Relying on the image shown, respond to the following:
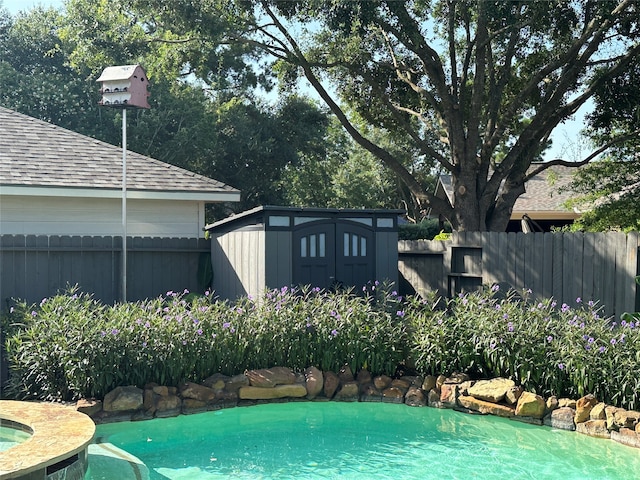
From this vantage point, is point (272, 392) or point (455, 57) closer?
point (272, 392)

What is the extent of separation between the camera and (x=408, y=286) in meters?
13.5

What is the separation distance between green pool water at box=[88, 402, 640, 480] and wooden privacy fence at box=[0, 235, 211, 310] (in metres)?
3.61

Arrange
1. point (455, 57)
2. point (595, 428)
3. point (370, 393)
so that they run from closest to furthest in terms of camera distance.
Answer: point (595, 428) < point (370, 393) < point (455, 57)

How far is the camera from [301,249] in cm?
1049

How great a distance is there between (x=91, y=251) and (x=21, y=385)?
2.98 m

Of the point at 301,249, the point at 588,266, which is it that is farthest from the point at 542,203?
the point at 301,249

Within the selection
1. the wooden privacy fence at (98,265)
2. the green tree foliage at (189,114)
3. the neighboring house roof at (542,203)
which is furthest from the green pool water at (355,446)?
the neighboring house roof at (542,203)

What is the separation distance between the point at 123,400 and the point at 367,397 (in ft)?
9.22

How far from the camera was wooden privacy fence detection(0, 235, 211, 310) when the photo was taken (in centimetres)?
987

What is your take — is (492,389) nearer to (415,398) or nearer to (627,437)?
(415,398)

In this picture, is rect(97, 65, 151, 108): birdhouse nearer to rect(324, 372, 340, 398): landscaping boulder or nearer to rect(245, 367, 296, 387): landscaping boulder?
rect(245, 367, 296, 387): landscaping boulder

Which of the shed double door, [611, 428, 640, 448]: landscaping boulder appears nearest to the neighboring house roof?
the shed double door

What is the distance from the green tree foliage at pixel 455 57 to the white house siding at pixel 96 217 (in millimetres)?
3488

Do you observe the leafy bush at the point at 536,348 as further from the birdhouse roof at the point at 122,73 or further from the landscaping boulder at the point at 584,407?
the birdhouse roof at the point at 122,73
